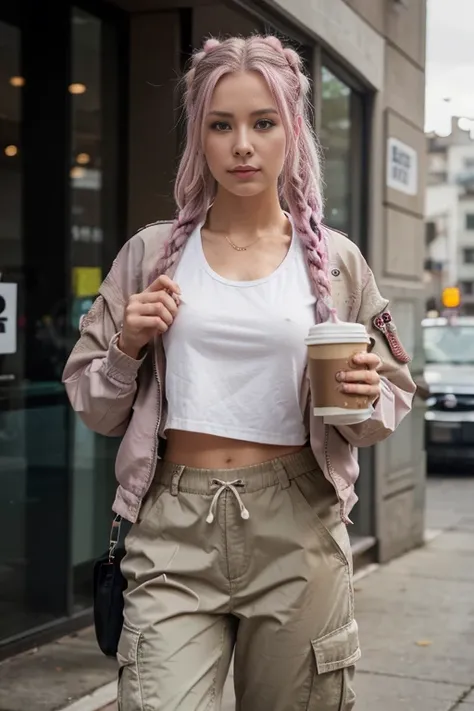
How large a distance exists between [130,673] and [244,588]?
0.29 meters

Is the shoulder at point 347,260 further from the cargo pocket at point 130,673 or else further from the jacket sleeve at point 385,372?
the cargo pocket at point 130,673

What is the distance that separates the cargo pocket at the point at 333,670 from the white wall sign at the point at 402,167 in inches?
219

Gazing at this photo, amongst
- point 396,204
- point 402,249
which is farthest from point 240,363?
point 402,249

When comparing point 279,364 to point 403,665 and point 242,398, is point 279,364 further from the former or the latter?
point 403,665

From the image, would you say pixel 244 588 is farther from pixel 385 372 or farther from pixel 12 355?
pixel 12 355

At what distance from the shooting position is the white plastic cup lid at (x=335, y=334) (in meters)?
2.21

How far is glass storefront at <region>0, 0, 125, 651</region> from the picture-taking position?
530 cm

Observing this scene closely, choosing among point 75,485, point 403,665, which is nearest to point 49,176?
point 75,485

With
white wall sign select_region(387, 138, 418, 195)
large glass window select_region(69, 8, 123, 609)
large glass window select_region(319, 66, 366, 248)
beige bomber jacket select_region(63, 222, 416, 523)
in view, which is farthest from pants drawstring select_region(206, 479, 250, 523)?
white wall sign select_region(387, 138, 418, 195)

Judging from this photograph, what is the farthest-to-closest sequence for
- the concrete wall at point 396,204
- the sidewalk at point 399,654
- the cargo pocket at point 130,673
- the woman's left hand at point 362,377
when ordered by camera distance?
1. the concrete wall at point 396,204
2. the sidewalk at point 399,654
3. the cargo pocket at point 130,673
4. the woman's left hand at point 362,377

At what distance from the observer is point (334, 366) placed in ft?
7.23

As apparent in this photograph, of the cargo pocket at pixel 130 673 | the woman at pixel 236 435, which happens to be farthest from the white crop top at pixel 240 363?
the cargo pocket at pixel 130 673

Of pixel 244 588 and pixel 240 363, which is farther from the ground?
pixel 240 363

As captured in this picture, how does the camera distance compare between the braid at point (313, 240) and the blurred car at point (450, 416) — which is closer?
the braid at point (313, 240)
